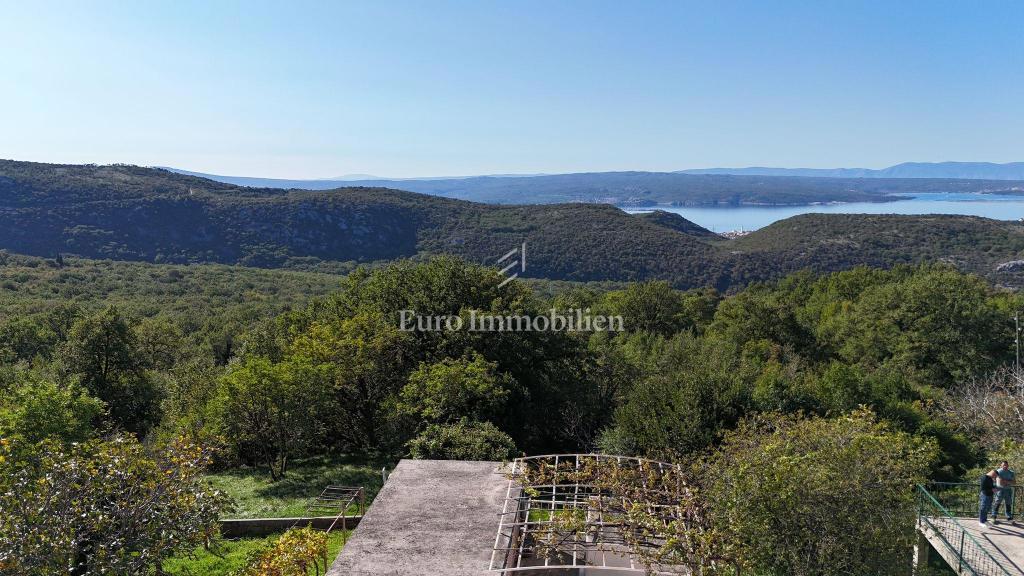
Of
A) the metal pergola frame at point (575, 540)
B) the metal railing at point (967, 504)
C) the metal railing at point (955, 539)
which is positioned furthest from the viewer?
the metal railing at point (967, 504)

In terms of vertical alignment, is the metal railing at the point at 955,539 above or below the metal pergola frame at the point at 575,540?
below

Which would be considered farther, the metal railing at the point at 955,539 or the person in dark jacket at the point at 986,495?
the person in dark jacket at the point at 986,495

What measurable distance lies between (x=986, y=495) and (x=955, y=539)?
4.02 ft

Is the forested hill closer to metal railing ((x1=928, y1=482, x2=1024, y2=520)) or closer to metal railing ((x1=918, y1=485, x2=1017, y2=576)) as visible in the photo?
metal railing ((x1=928, y1=482, x2=1024, y2=520))

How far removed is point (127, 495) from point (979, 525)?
16.3 meters

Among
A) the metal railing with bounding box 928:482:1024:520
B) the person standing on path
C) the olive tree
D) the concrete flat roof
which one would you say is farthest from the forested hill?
the olive tree

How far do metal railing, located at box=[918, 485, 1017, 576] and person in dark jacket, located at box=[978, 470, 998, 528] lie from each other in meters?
0.31

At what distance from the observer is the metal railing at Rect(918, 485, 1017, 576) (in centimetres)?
1090

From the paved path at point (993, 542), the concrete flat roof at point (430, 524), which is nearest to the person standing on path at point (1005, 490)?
the paved path at point (993, 542)

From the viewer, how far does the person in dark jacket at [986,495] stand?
1220cm

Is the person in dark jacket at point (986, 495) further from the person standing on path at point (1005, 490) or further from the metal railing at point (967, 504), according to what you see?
the metal railing at point (967, 504)

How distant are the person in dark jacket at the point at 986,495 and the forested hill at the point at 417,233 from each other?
256 ft

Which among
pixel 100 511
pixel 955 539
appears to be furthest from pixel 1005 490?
pixel 100 511

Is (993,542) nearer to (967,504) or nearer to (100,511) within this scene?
(967,504)
